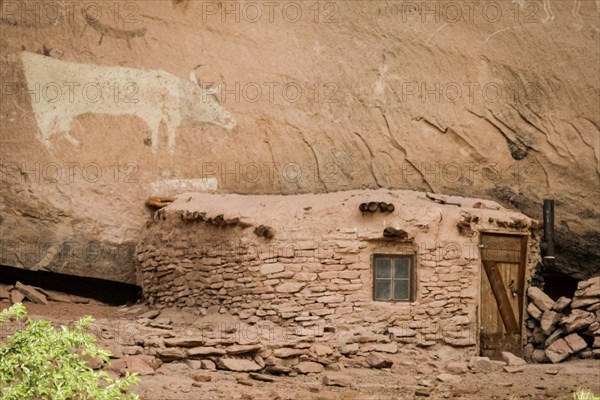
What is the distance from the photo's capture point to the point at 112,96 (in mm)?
18141

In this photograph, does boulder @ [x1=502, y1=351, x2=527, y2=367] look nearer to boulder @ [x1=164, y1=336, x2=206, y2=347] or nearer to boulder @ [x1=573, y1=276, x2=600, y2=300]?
boulder @ [x1=573, y1=276, x2=600, y2=300]

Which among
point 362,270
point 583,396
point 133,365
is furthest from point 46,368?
point 362,270

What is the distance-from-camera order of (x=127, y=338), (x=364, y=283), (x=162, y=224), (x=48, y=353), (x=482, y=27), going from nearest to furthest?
(x=48, y=353)
(x=127, y=338)
(x=364, y=283)
(x=162, y=224)
(x=482, y=27)

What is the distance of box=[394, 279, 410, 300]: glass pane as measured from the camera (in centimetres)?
1559

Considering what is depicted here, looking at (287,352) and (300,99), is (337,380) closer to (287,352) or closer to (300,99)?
(287,352)

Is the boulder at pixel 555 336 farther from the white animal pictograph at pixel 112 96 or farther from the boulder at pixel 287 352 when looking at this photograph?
the white animal pictograph at pixel 112 96

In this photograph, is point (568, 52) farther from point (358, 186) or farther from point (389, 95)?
point (358, 186)

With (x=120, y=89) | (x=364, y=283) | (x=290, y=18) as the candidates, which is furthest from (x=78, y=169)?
(x=364, y=283)

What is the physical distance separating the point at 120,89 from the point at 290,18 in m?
Answer: 3.12

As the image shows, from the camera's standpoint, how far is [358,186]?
1825 cm

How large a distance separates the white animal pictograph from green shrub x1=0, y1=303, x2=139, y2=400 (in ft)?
29.8

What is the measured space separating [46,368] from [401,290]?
7.41 meters

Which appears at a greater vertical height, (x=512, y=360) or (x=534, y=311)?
(x=534, y=311)

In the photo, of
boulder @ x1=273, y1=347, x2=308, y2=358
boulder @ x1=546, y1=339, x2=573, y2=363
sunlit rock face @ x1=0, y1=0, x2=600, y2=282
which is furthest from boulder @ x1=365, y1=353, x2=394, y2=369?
sunlit rock face @ x1=0, y1=0, x2=600, y2=282
